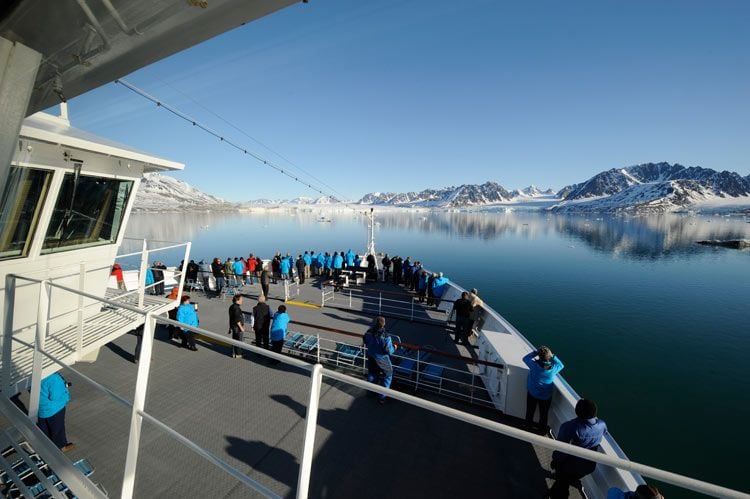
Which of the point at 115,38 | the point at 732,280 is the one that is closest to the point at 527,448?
the point at 115,38

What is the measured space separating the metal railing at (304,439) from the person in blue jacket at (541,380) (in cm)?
354

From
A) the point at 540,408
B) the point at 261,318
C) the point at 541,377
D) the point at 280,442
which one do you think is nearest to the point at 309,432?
the point at 280,442

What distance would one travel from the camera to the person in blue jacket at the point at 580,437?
153 inches

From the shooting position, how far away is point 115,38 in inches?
84.8

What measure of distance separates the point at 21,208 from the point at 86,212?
3.48 ft

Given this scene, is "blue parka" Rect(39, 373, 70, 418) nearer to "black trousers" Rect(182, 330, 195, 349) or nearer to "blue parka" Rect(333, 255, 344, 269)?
"black trousers" Rect(182, 330, 195, 349)

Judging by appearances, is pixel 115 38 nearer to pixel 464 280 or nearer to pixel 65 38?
pixel 65 38

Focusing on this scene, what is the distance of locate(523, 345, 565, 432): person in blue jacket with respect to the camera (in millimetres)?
5348

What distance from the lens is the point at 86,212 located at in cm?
569

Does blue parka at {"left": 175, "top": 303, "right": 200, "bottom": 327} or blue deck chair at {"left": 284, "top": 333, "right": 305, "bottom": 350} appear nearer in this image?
blue parka at {"left": 175, "top": 303, "right": 200, "bottom": 327}

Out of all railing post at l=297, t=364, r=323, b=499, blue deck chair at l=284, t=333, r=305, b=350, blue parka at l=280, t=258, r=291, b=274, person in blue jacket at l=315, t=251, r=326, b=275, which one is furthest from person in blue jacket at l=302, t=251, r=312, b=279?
railing post at l=297, t=364, r=323, b=499

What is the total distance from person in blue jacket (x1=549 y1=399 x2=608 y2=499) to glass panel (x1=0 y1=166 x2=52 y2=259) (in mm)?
7839

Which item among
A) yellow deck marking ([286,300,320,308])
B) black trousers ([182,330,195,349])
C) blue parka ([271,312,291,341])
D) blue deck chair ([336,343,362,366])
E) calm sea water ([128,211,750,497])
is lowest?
calm sea water ([128,211,750,497])

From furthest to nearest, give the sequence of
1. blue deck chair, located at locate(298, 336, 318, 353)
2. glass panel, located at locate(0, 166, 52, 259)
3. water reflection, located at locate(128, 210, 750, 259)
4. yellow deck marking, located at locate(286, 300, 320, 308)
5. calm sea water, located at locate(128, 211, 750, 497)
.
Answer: water reflection, located at locate(128, 210, 750, 259) < yellow deck marking, located at locate(286, 300, 320, 308) < calm sea water, located at locate(128, 211, 750, 497) < blue deck chair, located at locate(298, 336, 318, 353) < glass panel, located at locate(0, 166, 52, 259)
